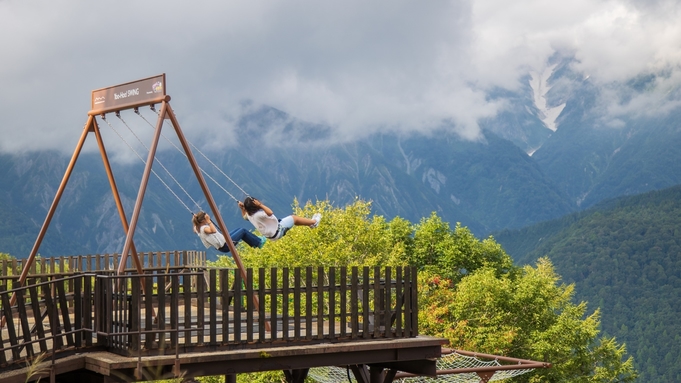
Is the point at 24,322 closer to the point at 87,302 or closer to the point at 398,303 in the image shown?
the point at 87,302

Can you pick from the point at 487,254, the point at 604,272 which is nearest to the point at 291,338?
the point at 487,254

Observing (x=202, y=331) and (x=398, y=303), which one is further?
(x=398, y=303)

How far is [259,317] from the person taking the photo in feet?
34.6

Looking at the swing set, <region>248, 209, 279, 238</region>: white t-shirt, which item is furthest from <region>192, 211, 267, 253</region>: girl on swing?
<region>248, 209, 279, 238</region>: white t-shirt

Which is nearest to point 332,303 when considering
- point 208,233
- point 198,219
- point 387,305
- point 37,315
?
point 387,305

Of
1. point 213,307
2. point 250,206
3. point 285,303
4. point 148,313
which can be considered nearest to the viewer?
point 148,313

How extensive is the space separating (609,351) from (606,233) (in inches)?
4909

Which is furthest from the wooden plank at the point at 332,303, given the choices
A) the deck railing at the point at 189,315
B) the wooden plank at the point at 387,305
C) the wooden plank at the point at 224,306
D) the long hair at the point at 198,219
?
the long hair at the point at 198,219

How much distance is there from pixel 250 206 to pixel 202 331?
110 inches

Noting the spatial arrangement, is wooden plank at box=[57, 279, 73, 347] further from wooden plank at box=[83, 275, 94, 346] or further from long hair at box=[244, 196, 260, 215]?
long hair at box=[244, 196, 260, 215]

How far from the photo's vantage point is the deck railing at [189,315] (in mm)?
9789

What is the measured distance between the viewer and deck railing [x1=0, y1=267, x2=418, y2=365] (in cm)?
979

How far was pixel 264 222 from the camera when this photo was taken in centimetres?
1269

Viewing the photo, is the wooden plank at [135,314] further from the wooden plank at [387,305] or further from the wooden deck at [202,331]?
the wooden plank at [387,305]
